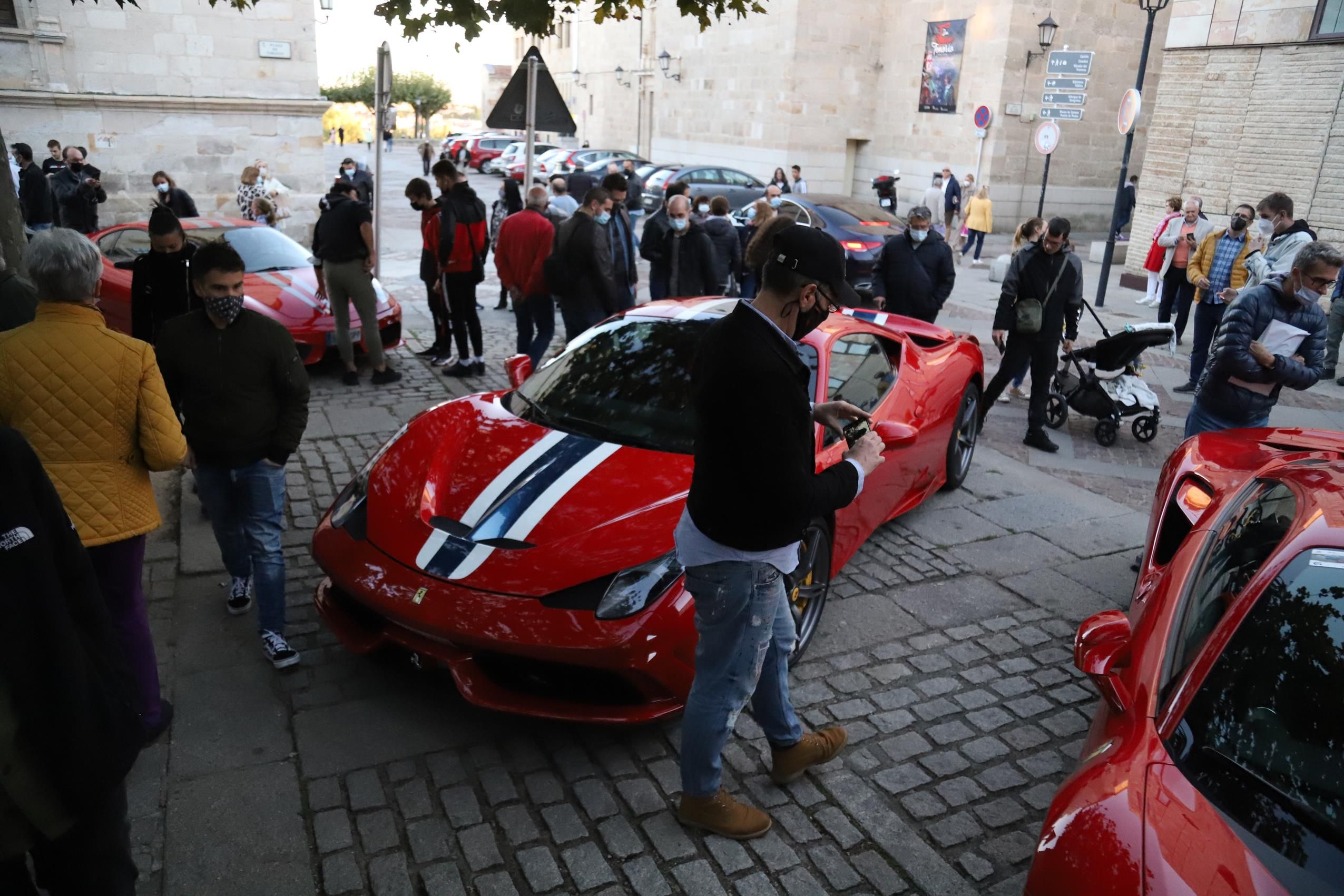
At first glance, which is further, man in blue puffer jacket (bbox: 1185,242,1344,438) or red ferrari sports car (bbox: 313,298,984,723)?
man in blue puffer jacket (bbox: 1185,242,1344,438)

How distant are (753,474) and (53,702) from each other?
164 cm

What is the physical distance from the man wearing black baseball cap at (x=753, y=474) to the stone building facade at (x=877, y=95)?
66.4 ft

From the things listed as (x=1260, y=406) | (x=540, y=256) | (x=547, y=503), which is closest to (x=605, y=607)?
(x=547, y=503)

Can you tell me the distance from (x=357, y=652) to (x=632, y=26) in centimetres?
4181

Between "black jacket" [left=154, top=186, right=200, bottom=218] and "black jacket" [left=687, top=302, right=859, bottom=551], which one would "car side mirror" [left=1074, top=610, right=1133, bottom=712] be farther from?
"black jacket" [left=154, top=186, right=200, bottom=218]


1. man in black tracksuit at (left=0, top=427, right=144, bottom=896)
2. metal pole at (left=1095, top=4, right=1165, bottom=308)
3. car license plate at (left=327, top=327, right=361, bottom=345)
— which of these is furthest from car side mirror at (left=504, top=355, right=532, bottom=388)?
metal pole at (left=1095, top=4, right=1165, bottom=308)

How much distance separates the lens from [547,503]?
12.6 feet

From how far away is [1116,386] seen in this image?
8031 millimetres

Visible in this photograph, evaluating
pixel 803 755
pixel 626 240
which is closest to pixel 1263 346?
pixel 803 755

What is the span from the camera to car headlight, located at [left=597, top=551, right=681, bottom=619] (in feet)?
11.2

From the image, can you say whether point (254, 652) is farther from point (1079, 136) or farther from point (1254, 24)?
point (1079, 136)

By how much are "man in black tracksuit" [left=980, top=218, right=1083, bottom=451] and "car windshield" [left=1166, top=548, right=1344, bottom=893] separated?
4735mm

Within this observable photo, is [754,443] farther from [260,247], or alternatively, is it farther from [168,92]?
[168,92]

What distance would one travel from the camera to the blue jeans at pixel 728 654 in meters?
2.77
